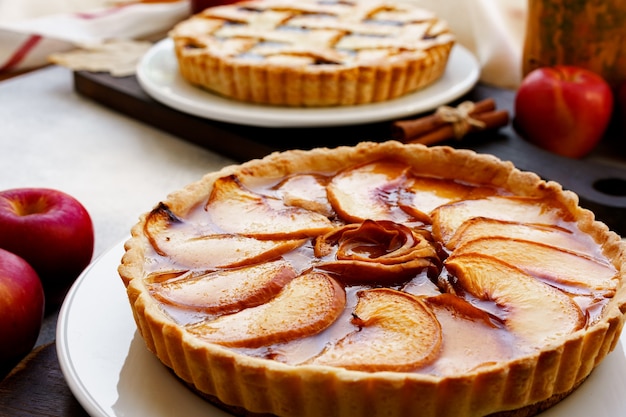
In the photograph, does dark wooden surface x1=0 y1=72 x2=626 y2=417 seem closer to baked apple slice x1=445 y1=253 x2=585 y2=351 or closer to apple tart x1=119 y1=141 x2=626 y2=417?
apple tart x1=119 y1=141 x2=626 y2=417

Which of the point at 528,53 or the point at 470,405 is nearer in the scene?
the point at 470,405

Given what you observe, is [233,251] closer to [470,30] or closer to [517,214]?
[517,214]

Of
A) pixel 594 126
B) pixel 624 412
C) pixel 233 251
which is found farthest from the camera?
pixel 594 126

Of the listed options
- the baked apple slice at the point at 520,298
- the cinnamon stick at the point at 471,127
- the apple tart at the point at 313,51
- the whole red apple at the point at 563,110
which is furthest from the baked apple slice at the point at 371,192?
the whole red apple at the point at 563,110

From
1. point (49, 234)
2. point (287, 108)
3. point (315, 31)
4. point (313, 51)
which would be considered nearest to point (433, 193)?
point (49, 234)

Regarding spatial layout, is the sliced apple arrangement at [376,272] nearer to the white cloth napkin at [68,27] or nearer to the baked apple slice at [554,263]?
the baked apple slice at [554,263]

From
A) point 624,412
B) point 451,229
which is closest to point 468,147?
point 451,229

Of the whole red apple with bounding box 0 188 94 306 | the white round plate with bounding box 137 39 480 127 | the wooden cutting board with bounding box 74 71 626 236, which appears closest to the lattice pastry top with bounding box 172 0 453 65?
the white round plate with bounding box 137 39 480 127
